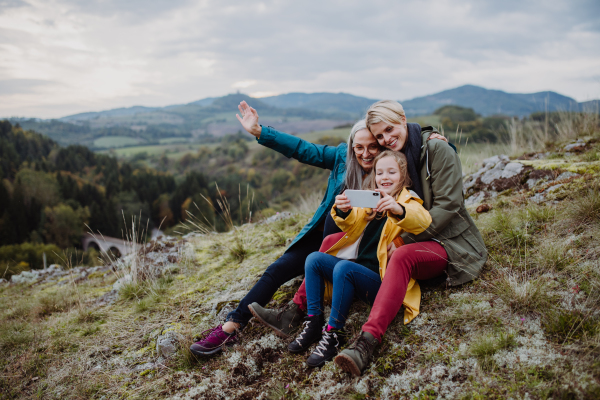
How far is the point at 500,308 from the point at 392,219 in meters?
0.96

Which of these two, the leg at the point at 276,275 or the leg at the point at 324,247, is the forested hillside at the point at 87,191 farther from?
the leg at the point at 324,247

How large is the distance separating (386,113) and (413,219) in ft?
3.03

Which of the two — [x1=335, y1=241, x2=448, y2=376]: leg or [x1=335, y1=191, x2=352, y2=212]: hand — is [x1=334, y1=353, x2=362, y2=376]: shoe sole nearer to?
[x1=335, y1=241, x2=448, y2=376]: leg

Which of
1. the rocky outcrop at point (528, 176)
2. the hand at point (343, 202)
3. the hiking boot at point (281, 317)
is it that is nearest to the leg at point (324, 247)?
the hiking boot at point (281, 317)

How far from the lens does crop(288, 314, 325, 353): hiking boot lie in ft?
8.09

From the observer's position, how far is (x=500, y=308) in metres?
2.24

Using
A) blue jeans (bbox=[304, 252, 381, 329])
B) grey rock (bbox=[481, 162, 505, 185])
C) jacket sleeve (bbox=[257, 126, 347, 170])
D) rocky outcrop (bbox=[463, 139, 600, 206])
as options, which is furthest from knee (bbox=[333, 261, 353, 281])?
grey rock (bbox=[481, 162, 505, 185])

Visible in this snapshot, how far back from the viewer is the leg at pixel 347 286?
237 cm

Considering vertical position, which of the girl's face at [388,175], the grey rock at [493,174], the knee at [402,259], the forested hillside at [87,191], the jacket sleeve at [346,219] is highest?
the girl's face at [388,175]

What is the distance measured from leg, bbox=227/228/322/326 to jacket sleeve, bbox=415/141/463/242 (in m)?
1.06

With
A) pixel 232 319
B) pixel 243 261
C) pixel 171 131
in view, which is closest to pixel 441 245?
pixel 232 319

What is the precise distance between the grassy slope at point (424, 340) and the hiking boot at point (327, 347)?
8 cm

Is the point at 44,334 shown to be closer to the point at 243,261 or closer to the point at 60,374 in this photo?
the point at 60,374

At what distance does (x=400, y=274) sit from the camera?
2262 mm
